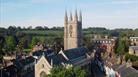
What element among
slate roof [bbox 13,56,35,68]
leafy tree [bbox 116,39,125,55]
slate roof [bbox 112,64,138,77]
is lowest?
leafy tree [bbox 116,39,125,55]

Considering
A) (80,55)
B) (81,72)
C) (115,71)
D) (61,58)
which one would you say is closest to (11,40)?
(80,55)

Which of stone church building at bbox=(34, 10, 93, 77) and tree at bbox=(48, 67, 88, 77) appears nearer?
tree at bbox=(48, 67, 88, 77)

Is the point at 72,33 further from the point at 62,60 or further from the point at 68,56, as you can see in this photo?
the point at 62,60

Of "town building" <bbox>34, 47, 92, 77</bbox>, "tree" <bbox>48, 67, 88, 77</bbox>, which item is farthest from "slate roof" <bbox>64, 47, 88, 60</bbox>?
"tree" <bbox>48, 67, 88, 77</bbox>

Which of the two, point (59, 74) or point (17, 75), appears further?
point (17, 75)

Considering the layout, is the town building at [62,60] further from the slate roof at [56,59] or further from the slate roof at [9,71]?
the slate roof at [9,71]

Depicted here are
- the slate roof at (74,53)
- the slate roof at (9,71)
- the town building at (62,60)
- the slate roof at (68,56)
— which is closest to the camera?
the town building at (62,60)

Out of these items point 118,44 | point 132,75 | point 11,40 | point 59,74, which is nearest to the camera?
point 59,74

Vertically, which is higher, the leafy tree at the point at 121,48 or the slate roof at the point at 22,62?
the slate roof at the point at 22,62

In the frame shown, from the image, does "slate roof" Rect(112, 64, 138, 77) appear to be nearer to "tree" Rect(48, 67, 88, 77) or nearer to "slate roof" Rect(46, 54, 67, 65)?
"tree" Rect(48, 67, 88, 77)

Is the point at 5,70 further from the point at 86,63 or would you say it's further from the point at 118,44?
the point at 118,44

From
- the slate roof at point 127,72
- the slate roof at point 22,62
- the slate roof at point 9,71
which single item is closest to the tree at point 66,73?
the slate roof at point 127,72
